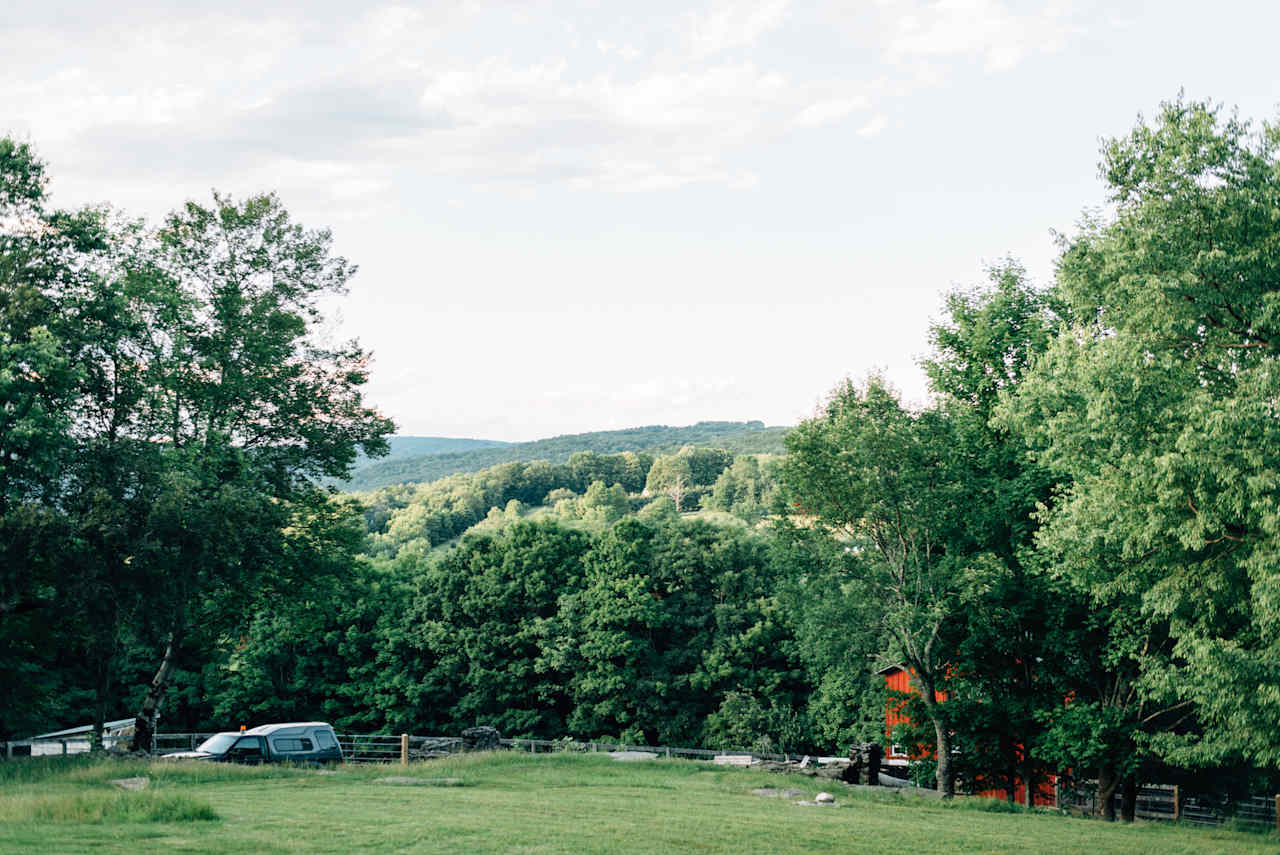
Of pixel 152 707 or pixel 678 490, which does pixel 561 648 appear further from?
pixel 678 490

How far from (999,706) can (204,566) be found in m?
22.1

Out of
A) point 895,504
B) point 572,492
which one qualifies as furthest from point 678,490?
point 895,504

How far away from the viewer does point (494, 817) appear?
15.9 meters

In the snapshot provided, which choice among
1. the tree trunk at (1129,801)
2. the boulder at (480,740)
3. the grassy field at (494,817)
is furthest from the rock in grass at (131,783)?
the tree trunk at (1129,801)

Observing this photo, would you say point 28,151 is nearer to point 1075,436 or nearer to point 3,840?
point 3,840

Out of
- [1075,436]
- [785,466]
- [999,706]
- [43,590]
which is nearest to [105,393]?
[43,590]

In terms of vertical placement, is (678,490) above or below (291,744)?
above

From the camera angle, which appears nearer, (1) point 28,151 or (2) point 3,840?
(2) point 3,840

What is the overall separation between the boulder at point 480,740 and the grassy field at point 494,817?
5936mm

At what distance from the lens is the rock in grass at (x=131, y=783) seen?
18.5 meters

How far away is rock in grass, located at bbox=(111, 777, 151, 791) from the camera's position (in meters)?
18.5

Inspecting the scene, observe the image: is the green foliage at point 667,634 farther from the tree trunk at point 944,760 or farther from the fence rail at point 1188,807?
the tree trunk at point 944,760

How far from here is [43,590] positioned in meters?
25.5

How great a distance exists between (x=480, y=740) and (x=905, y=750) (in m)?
13.2
